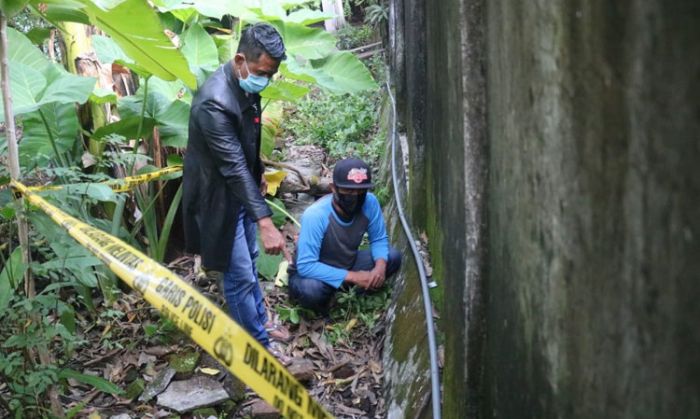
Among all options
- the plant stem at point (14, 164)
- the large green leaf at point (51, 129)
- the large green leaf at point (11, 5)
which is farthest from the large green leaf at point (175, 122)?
the large green leaf at point (11, 5)

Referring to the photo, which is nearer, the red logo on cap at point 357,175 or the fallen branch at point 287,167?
the red logo on cap at point 357,175

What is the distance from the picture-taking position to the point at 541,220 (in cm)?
143

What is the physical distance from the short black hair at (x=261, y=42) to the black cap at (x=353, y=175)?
0.95 meters

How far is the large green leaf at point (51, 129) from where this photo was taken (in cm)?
Answer: 479

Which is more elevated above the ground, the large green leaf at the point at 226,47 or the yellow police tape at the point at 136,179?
the large green leaf at the point at 226,47

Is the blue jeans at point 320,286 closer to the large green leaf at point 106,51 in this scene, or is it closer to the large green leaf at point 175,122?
the large green leaf at point 175,122

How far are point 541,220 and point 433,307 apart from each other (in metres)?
2.14

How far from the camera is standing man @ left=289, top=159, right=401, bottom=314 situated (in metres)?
4.64

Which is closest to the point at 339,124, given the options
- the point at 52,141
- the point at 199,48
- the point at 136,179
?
the point at 199,48

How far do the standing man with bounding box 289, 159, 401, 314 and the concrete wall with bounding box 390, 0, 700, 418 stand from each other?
91.0 inches

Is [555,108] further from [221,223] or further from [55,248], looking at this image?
[221,223]

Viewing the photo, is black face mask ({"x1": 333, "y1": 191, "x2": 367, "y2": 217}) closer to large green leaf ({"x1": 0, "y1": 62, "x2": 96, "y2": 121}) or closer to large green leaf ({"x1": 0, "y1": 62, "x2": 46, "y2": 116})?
large green leaf ({"x1": 0, "y1": 62, "x2": 96, "y2": 121})

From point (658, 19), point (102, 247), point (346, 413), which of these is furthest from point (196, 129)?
point (658, 19)

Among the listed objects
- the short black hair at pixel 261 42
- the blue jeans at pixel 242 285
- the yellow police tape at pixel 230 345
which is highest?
the short black hair at pixel 261 42
